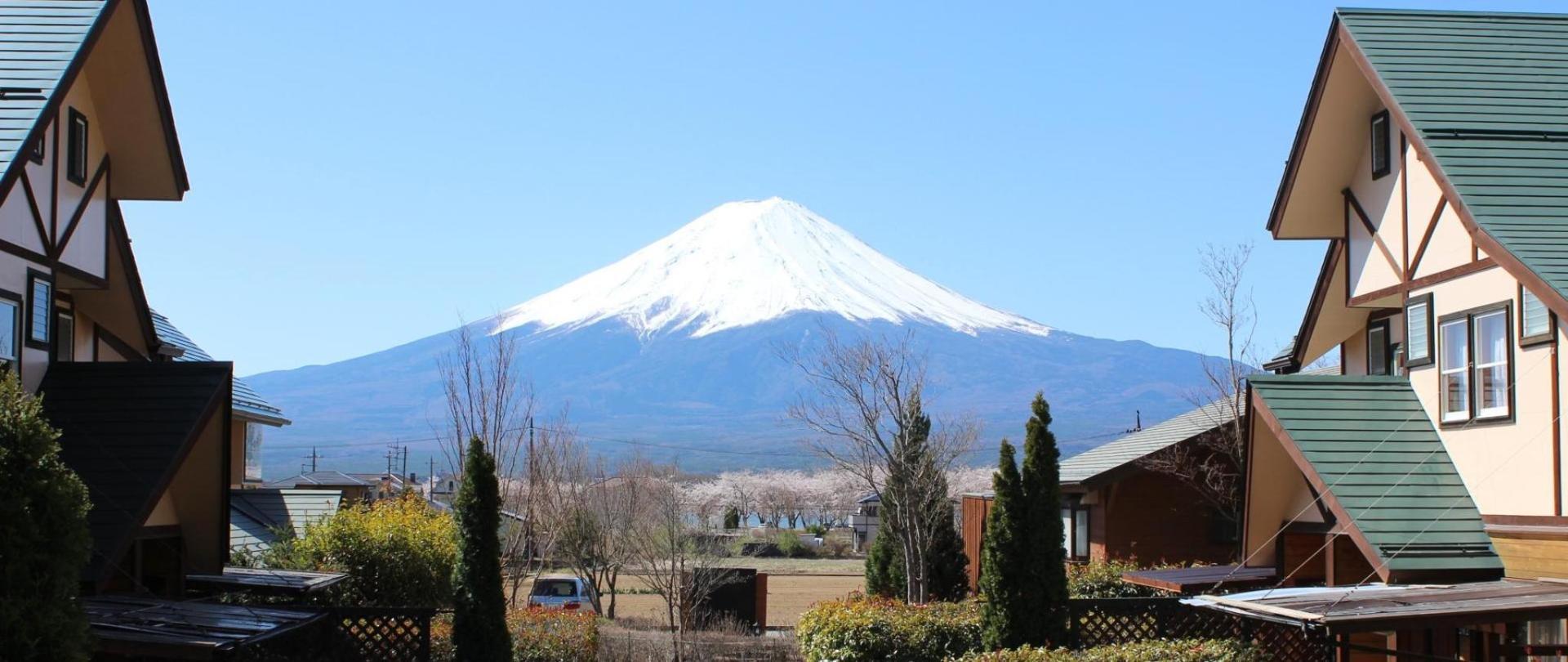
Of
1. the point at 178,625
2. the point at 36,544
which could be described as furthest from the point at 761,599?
the point at 36,544

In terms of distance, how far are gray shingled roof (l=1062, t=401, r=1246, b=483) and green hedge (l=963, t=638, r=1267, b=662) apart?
13.0m

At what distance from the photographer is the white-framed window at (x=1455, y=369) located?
47.4ft

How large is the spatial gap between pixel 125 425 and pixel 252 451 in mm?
15575

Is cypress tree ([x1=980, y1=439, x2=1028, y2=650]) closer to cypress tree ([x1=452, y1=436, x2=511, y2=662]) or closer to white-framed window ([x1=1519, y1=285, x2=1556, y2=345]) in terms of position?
cypress tree ([x1=452, y1=436, x2=511, y2=662])

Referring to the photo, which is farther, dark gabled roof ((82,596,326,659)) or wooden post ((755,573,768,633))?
wooden post ((755,573,768,633))

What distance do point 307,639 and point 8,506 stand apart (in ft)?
21.8

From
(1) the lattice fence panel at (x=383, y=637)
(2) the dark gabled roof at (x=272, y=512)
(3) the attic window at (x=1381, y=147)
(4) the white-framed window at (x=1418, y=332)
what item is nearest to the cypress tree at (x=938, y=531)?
(2) the dark gabled roof at (x=272, y=512)

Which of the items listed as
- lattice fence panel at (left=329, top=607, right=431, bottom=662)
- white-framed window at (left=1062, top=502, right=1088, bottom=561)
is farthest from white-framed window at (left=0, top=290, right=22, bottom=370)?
white-framed window at (left=1062, top=502, right=1088, bottom=561)

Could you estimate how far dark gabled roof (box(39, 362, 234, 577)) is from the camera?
1414 cm

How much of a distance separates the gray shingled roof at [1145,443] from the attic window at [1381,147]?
41.5ft

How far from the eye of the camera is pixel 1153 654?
1580 centimetres

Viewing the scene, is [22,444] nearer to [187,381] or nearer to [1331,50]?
[187,381]

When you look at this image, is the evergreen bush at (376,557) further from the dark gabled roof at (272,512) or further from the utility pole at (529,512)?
the utility pole at (529,512)

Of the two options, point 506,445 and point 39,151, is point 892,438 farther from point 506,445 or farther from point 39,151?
point 39,151
